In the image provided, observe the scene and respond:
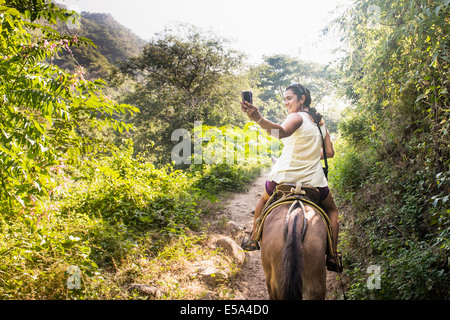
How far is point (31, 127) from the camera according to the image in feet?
8.61

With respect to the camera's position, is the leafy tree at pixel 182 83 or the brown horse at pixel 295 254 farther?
the leafy tree at pixel 182 83

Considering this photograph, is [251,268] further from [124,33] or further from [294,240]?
[124,33]

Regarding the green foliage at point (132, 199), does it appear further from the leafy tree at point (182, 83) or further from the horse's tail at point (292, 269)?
the leafy tree at point (182, 83)

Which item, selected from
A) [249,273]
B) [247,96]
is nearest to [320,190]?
[247,96]

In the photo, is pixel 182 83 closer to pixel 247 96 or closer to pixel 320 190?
pixel 247 96

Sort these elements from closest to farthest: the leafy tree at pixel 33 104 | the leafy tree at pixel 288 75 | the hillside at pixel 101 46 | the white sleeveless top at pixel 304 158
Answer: the leafy tree at pixel 33 104 → the white sleeveless top at pixel 304 158 → the hillside at pixel 101 46 → the leafy tree at pixel 288 75

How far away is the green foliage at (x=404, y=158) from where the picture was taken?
304 centimetres

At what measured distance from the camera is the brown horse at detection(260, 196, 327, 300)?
88.8 inches

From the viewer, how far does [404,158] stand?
177 inches

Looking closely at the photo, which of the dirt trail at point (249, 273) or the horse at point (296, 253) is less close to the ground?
the horse at point (296, 253)

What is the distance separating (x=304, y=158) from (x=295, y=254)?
1.26 m

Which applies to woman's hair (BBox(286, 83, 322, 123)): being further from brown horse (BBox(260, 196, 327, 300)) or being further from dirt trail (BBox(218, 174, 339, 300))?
dirt trail (BBox(218, 174, 339, 300))

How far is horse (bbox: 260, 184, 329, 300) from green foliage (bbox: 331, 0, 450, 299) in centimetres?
126

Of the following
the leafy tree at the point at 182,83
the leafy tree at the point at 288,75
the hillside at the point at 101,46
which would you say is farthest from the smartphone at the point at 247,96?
the leafy tree at the point at 288,75
